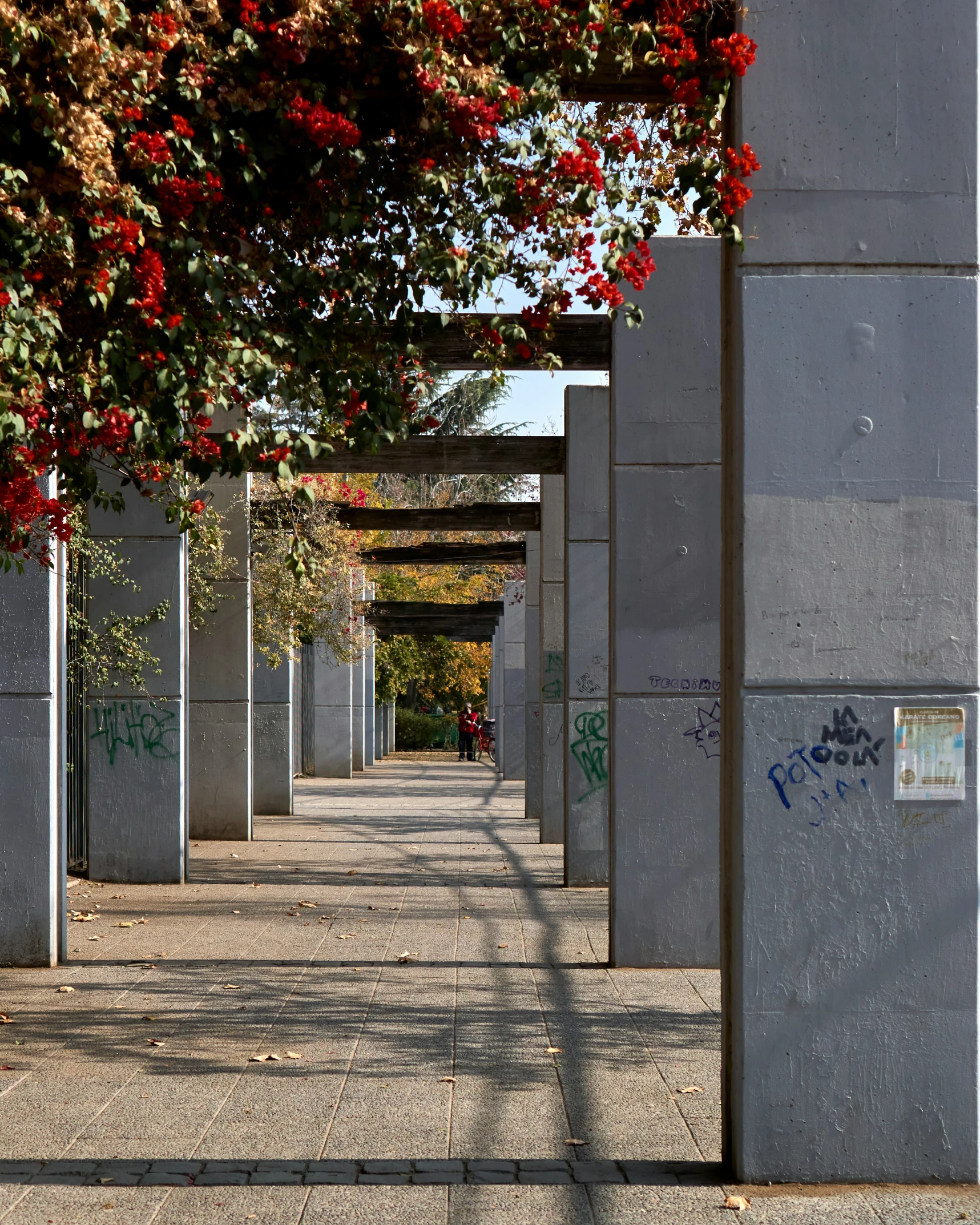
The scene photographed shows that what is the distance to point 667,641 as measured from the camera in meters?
8.54

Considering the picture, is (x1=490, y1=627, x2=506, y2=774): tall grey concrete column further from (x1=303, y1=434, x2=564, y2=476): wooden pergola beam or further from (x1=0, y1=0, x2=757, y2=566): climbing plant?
(x1=0, y1=0, x2=757, y2=566): climbing plant

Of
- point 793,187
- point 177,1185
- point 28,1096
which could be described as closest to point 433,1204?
point 177,1185

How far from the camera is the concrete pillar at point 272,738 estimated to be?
18.8 meters

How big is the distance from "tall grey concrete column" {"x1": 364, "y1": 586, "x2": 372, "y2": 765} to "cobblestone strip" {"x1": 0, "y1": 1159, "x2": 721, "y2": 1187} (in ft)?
85.8

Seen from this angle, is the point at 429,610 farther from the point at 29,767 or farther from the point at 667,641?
the point at 29,767

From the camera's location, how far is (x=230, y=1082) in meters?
5.91

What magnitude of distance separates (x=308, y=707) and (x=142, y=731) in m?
18.5

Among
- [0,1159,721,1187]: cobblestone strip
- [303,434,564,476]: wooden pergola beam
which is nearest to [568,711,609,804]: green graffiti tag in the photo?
[303,434,564,476]: wooden pergola beam

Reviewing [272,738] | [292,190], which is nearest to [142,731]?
[272,738]

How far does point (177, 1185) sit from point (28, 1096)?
1.34 meters

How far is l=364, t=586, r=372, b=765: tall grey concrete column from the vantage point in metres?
34.2

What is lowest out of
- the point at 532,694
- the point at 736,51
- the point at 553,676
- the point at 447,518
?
the point at 532,694

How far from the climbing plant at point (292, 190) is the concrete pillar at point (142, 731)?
274 inches

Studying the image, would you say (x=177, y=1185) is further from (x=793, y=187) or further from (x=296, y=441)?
(x=793, y=187)
